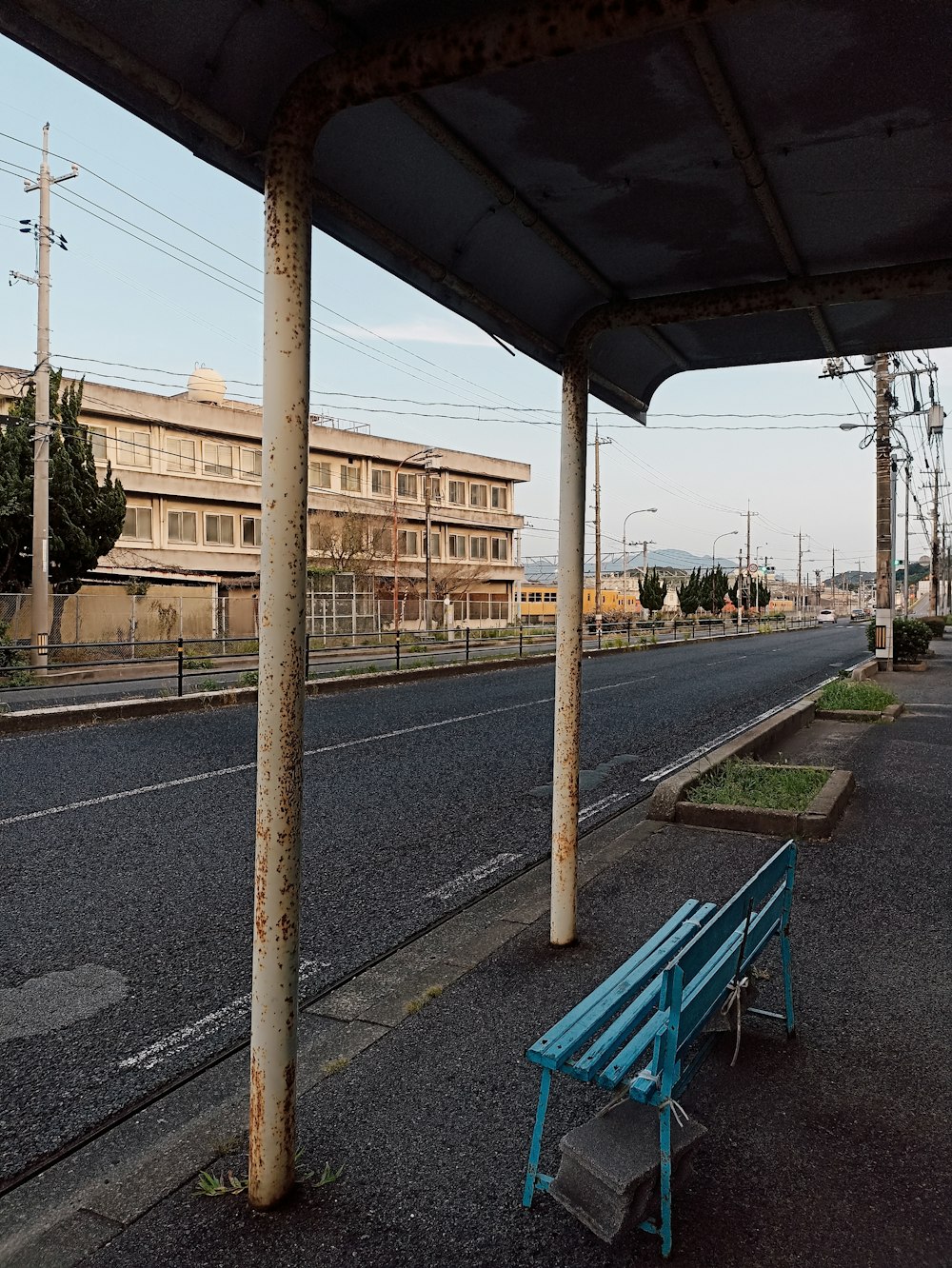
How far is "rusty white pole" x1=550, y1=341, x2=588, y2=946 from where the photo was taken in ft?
15.0

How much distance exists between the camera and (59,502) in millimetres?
29625

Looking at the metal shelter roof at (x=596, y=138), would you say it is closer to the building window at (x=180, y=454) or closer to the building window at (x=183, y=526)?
the building window at (x=183, y=526)

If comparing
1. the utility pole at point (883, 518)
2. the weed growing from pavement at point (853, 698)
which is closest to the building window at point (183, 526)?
the utility pole at point (883, 518)

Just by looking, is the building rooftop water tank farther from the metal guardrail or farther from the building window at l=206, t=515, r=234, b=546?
the metal guardrail

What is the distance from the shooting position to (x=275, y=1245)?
8.27ft

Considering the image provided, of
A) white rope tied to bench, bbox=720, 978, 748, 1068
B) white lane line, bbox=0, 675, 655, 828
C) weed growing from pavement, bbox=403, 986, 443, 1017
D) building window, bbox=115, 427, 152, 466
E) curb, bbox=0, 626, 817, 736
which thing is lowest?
white lane line, bbox=0, 675, 655, 828

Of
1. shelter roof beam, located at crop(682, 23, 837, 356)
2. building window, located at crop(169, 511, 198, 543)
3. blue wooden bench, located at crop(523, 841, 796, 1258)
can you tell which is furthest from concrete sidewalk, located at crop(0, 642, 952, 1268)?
building window, located at crop(169, 511, 198, 543)

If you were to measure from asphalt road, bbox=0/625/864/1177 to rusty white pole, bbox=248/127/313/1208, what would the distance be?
1160mm

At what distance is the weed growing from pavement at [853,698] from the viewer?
14227 millimetres

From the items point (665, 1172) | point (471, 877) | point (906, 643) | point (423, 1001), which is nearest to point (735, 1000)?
point (665, 1172)

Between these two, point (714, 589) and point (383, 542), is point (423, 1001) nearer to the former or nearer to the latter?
point (383, 542)

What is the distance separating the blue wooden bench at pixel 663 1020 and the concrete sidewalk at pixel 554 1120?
0.19 m

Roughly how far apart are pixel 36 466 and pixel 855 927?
2433cm

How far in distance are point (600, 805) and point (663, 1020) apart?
574 cm
